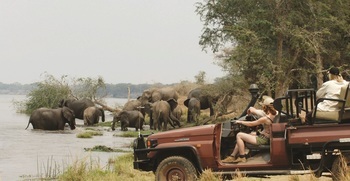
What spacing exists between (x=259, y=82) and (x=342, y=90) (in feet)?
65.2

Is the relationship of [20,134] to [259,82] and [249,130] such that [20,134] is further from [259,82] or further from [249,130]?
[249,130]

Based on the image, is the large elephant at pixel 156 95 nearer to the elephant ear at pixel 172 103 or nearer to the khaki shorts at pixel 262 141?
the elephant ear at pixel 172 103

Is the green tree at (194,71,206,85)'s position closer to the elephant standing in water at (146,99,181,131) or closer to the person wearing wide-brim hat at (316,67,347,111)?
the elephant standing in water at (146,99,181,131)

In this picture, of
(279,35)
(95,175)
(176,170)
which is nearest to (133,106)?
(279,35)

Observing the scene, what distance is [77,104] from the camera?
5059 cm

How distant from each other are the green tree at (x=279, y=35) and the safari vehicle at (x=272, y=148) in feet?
62.3

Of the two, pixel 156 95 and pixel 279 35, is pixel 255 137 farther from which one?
pixel 156 95

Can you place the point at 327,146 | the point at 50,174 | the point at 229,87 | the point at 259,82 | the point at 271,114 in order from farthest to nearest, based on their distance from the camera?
the point at 229,87 < the point at 259,82 < the point at 50,174 < the point at 271,114 < the point at 327,146

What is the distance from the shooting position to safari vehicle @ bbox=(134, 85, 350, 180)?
35.1ft

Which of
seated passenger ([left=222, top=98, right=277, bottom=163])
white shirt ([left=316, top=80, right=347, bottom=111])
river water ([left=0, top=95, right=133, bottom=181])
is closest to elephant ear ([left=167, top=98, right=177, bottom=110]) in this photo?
river water ([left=0, top=95, right=133, bottom=181])

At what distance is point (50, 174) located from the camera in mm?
16359

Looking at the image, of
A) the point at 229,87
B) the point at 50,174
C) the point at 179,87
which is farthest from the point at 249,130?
the point at 179,87

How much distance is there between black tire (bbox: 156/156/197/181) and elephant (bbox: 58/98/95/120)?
39.1 m

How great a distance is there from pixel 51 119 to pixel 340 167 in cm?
3223
